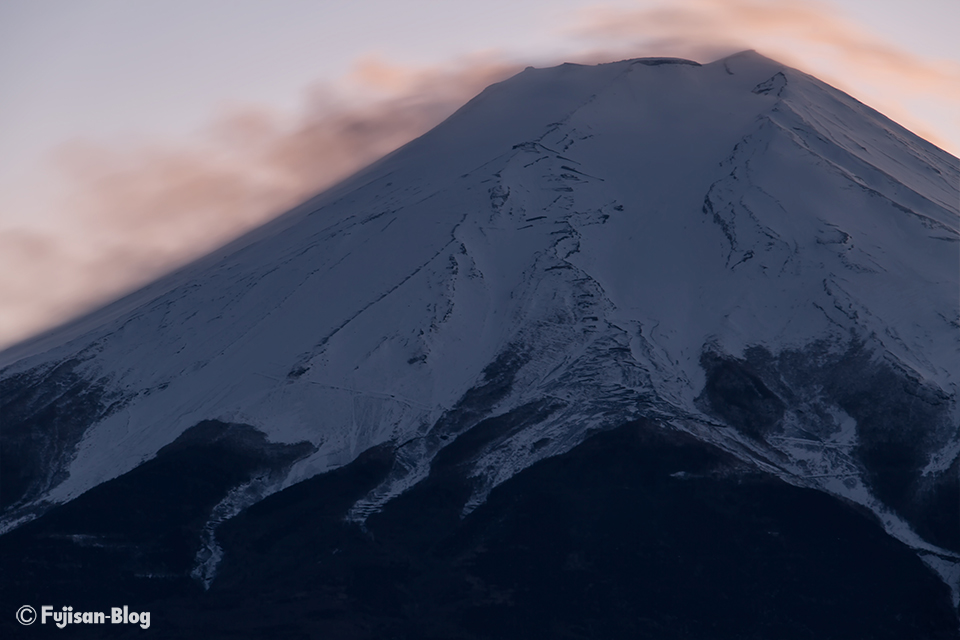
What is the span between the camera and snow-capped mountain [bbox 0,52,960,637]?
284 feet

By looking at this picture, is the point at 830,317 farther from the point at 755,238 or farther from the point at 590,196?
the point at 590,196

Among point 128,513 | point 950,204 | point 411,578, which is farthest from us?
point 950,204

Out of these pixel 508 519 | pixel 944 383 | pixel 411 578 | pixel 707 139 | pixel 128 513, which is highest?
pixel 707 139

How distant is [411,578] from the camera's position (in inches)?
3209

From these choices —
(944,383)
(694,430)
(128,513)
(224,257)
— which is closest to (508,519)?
(694,430)

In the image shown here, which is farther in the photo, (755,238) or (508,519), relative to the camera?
(755,238)

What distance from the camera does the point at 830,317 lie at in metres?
95.1

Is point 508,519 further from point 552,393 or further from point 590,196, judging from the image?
point 590,196

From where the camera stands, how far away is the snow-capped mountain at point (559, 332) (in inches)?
3413

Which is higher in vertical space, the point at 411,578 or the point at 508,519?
the point at 508,519

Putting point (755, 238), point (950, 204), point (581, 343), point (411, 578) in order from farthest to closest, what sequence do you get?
1. point (950, 204)
2. point (755, 238)
3. point (581, 343)
4. point (411, 578)

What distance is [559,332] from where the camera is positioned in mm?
95938

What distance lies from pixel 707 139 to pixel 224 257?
1942 inches

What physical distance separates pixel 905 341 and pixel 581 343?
24.4 m
